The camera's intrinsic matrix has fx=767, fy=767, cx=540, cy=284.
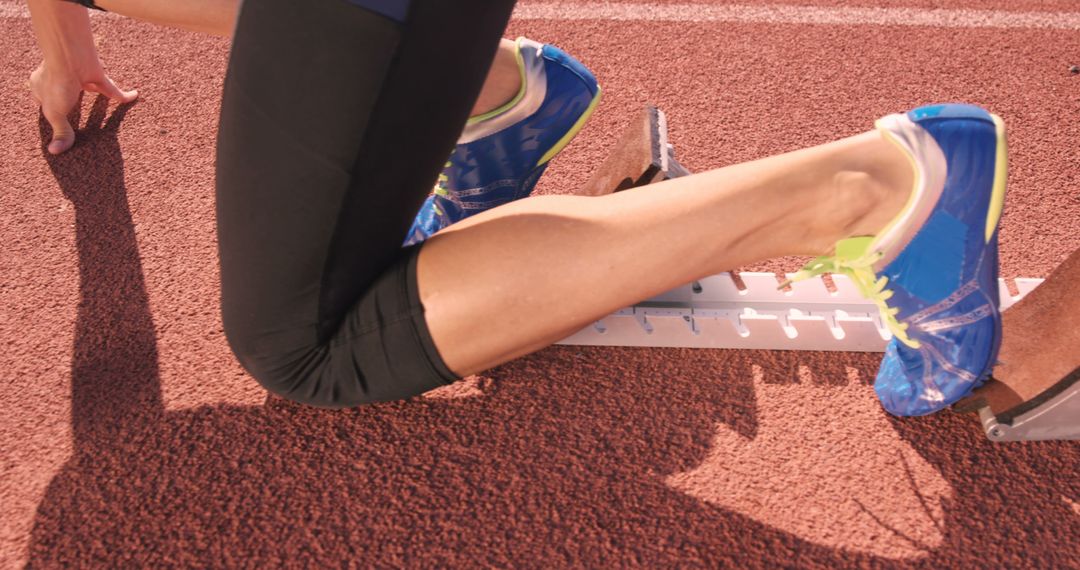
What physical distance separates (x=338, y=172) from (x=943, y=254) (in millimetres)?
912

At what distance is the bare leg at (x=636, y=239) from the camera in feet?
3.57

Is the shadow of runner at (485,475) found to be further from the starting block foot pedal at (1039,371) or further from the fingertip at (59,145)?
the fingertip at (59,145)

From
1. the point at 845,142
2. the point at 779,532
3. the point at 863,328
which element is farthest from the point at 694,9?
the point at 779,532

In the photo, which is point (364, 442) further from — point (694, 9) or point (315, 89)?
point (694, 9)

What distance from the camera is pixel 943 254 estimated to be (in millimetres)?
1188

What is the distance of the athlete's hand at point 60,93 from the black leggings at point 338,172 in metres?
1.30

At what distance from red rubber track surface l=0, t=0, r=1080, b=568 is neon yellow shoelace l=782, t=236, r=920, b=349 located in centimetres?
33

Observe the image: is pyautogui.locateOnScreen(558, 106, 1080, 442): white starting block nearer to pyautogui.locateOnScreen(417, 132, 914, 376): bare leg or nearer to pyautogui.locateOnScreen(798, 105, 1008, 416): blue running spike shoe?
Result: pyautogui.locateOnScreen(798, 105, 1008, 416): blue running spike shoe

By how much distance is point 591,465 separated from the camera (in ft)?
4.70

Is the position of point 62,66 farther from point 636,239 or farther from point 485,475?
point 636,239

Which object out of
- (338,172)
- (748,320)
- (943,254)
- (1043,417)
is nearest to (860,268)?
(943,254)

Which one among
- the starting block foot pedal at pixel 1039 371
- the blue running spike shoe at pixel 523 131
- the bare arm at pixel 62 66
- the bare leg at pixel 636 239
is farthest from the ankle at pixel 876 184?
the bare arm at pixel 62 66

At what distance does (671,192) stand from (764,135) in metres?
1.16

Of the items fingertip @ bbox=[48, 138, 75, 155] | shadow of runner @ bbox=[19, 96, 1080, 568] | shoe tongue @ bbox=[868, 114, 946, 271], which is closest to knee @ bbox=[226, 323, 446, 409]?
shadow of runner @ bbox=[19, 96, 1080, 568]
